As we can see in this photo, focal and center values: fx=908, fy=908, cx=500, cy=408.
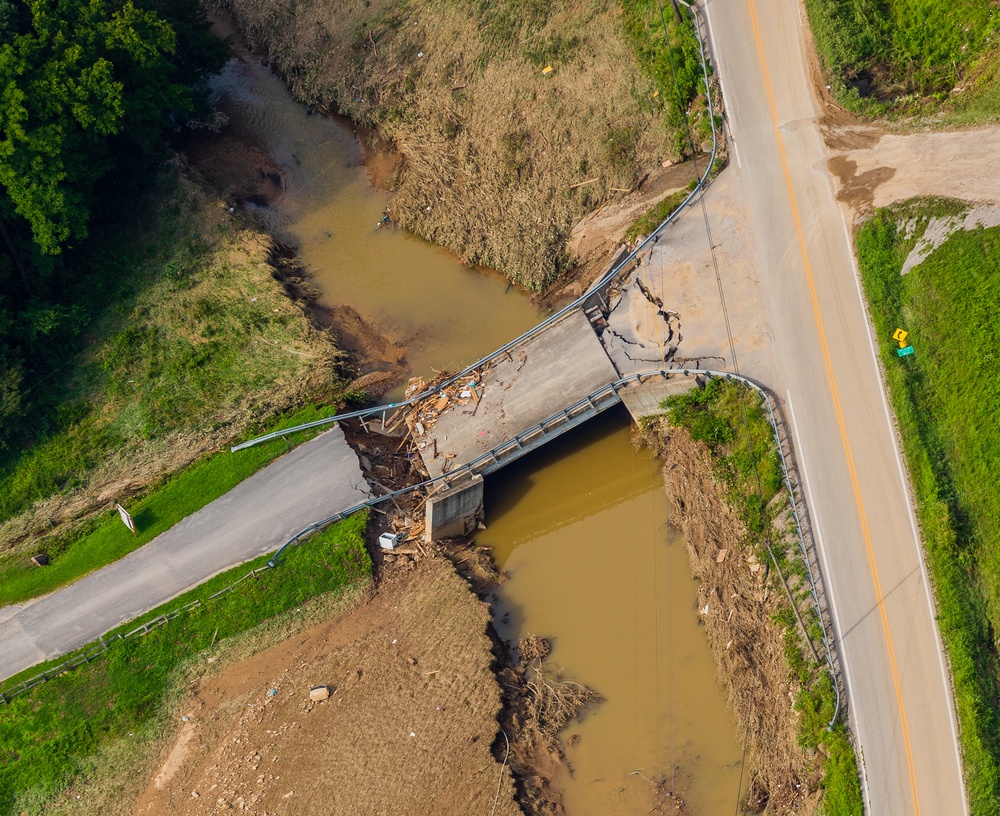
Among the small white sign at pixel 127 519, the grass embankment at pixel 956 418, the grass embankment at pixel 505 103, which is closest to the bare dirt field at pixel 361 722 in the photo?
the small white sign at pixel 127 519

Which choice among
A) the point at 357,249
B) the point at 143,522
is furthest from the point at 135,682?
the point at 357,249

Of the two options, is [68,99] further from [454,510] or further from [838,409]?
[838,409]

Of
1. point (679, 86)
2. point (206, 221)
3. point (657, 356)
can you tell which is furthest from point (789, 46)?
point (206, 221)

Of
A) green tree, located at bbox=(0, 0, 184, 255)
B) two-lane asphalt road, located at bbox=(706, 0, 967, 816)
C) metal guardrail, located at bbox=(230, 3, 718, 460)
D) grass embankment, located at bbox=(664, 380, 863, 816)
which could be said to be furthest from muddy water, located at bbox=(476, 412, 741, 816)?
green tree, located at bbox=(0, 0, 184, 255)

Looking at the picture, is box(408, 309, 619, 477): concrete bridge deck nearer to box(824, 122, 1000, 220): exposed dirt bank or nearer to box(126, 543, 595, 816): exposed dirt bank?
box(126, 543, 595, 816): exposed dirt bank

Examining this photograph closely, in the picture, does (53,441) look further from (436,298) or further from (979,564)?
Answer: (979,564)

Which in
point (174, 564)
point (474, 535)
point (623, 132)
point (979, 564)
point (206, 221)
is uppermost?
point (206, 221)
